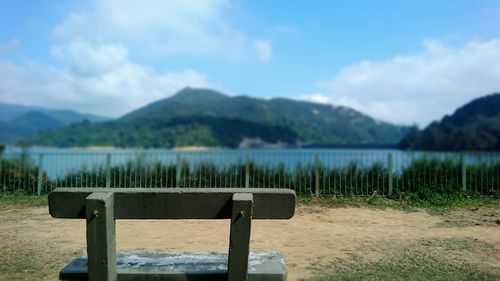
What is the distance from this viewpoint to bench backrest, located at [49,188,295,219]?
3424 millimetres

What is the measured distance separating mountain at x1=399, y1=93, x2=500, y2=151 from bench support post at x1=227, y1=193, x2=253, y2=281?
53.9m

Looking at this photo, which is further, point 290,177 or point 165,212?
point 290,177

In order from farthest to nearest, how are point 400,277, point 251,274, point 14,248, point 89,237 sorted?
point 14,248 < point 400,277 < point 251,274 < point 89,237

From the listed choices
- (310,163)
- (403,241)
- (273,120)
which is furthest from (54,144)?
(403,241)

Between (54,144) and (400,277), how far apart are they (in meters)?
101

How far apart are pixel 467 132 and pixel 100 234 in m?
62.7

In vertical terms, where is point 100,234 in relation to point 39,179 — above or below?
above

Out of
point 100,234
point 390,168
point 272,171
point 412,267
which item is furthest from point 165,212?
point 390,168

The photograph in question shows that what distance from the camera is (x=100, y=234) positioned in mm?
3316

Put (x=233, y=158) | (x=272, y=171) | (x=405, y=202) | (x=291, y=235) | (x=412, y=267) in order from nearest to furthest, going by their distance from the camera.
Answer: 1. (x=412, y=267)
2. (x=291, y=235)
3. (x=405, y=202)
4. (x=272, y=171)
5. (x=233, y=158)

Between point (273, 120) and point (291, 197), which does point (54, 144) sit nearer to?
point (273, 120)

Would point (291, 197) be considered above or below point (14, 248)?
above

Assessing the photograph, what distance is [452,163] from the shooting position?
1284 cm

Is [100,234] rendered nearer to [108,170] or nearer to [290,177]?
[290,177]
